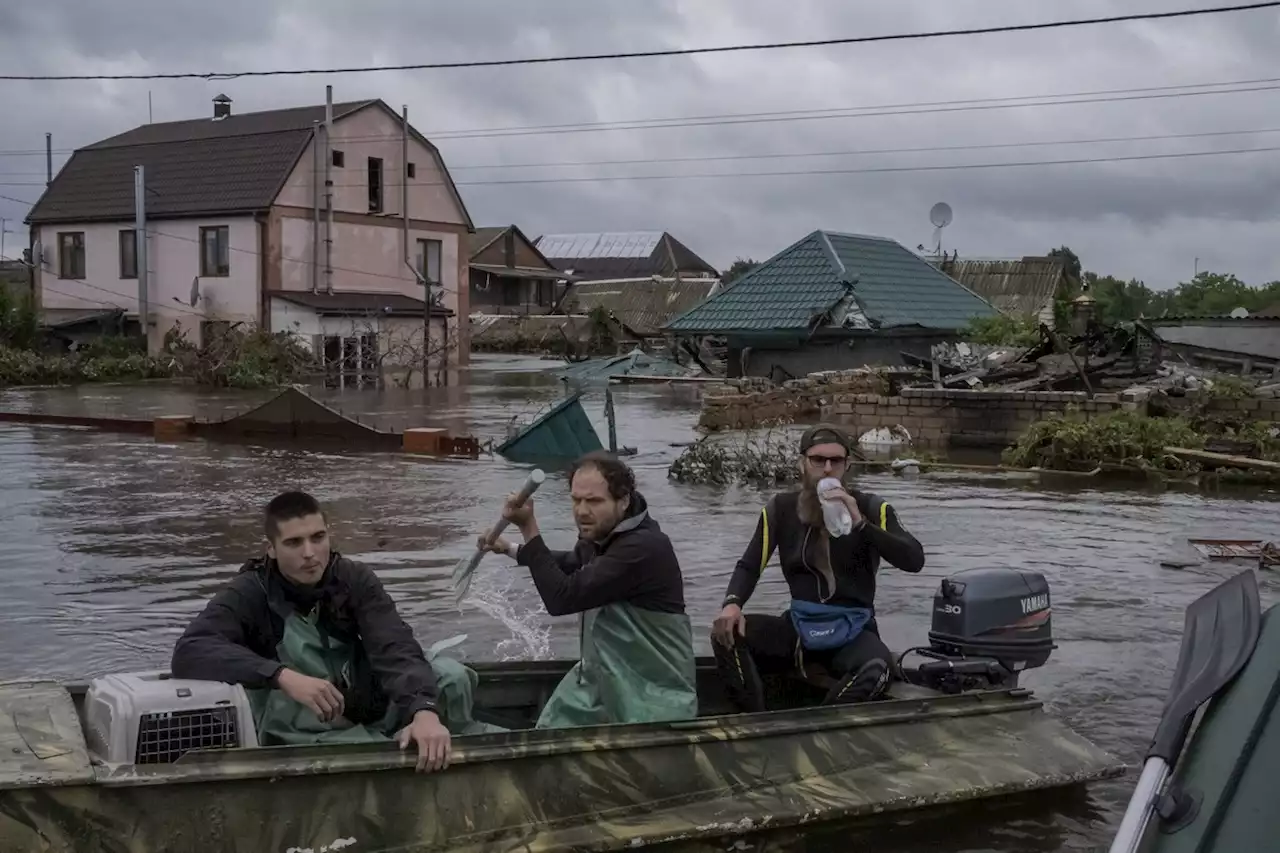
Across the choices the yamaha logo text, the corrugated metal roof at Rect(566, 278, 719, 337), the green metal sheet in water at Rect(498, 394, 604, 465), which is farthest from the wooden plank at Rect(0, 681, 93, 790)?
the corrugated metal roof at Rect(566, 278, 719, 337)

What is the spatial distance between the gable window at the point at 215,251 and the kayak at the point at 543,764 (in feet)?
122

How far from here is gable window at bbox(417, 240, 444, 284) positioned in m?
45.0

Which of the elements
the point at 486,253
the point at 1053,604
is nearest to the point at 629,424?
the point at 1053,604

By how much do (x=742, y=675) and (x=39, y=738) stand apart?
2.82 metres

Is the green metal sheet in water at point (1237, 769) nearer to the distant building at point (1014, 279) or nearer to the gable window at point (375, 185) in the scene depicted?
the gable window at point (375, 185)

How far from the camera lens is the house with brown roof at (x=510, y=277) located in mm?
→ 62875

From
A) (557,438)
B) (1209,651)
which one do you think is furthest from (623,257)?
(1209,651)

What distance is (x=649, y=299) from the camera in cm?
→ 6006

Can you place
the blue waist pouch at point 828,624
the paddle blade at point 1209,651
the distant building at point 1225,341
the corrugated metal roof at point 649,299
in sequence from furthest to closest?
the corrugated metal roof at point 649,299 → the distant building at point 1225,341 → the blue waist pouch at point 828,624 → the paddle blade at point 1209,651

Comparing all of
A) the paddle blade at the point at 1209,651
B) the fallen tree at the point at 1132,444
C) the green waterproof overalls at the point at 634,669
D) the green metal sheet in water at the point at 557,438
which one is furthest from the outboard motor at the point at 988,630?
the fallen tree at the point at 1132,444

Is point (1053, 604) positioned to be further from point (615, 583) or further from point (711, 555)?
point (615, 583)

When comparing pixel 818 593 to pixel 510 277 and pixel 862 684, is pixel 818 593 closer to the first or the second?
pixel 862 684

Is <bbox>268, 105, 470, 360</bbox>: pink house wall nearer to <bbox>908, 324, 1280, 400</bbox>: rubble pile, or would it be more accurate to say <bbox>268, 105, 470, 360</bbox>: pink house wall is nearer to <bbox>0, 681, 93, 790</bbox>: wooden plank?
<bbox>908, 324, 1280, 400</bbox>: rubble pile

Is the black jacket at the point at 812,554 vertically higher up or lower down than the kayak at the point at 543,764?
higher up
